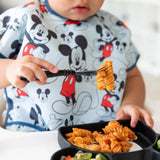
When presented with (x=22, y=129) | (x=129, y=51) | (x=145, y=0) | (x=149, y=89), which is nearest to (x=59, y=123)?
(x=22, y=129)

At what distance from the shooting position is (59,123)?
0.96 meters

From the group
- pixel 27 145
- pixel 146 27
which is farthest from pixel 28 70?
pixel 146 27

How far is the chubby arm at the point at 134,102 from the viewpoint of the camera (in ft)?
2.76

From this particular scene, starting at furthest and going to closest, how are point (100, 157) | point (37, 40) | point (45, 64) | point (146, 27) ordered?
point (146, 27) < point (37, 40) < point (45, 64) < point (100, 157)

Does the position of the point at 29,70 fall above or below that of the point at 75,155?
above

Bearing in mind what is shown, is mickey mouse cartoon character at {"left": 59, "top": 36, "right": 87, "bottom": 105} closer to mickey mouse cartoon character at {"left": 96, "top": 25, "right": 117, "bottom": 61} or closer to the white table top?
mickey mouse cartoon character at {"left": 96, "top": 25, "right": 117, "bottom": 61}

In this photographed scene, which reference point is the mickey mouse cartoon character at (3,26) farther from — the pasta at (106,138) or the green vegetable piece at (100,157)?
the green vegetable piece at (100,157)

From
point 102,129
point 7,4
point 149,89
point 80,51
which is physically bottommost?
point 149,89

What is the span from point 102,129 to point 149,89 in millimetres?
1953

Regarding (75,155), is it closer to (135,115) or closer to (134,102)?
(135,115)

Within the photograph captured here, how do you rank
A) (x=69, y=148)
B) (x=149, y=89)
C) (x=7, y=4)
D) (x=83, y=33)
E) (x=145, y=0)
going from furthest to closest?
(x=145, y=0) → (x=7, y=4) → (x=149, y=89) → (x=83, y=33) → (x=69, y=148)

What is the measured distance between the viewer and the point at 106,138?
70 cm

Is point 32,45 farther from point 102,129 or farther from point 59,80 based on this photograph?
point 102,129

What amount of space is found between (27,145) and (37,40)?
1.11 ft
